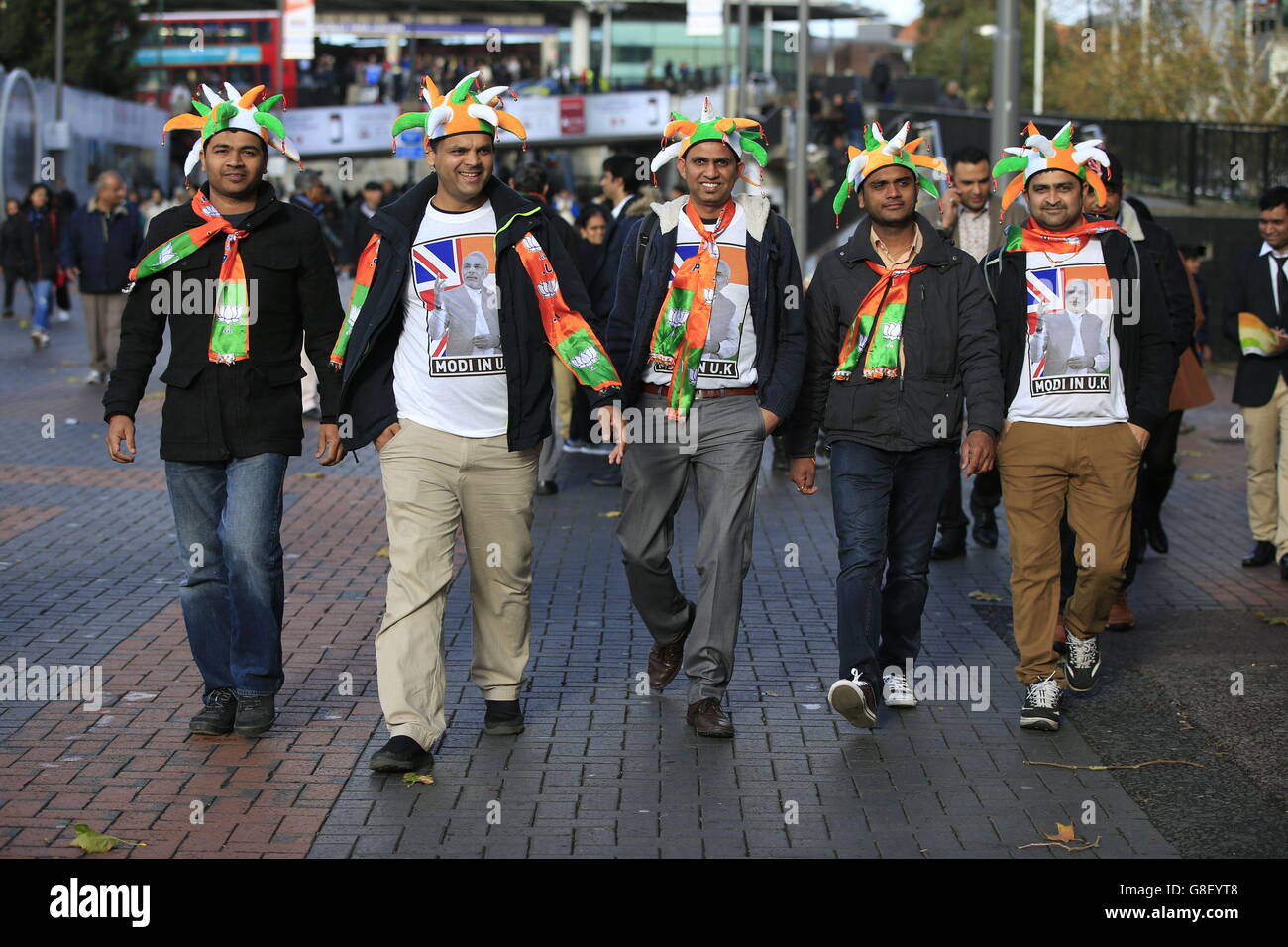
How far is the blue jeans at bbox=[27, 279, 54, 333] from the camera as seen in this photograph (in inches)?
825

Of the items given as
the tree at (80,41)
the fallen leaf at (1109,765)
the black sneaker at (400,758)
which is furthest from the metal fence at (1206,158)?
the tree at (80,41)

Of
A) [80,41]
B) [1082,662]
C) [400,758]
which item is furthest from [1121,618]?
[80,41]

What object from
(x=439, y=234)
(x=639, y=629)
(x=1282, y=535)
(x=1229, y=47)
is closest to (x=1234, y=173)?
(x=1229, y=47)

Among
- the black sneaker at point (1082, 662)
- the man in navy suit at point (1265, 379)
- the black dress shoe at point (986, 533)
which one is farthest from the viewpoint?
the black dress shoe at point (986, 533)

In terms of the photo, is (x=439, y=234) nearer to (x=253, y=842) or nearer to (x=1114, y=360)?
(x=253, y=842)

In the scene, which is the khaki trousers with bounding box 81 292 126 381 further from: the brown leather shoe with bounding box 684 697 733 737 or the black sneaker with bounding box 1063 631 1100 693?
the black sneaker with bounding box 1063 631 1100 693

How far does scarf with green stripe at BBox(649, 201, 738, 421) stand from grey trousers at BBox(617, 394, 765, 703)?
0.07 metres

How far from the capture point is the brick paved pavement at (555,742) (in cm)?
491

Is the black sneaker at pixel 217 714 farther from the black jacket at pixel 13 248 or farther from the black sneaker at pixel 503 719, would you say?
the black jacket at pixel 13 248

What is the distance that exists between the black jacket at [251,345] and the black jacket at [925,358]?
1.68 metres

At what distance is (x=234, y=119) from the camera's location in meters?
5.68

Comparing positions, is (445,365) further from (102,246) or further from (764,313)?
(102,246)

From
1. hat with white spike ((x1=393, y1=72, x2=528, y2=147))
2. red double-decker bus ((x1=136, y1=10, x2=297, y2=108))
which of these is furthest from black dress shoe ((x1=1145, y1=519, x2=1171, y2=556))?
red double-decker bus ((x1=136, y1=10, x2=297, y2=108))

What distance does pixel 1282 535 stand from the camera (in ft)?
28.9
